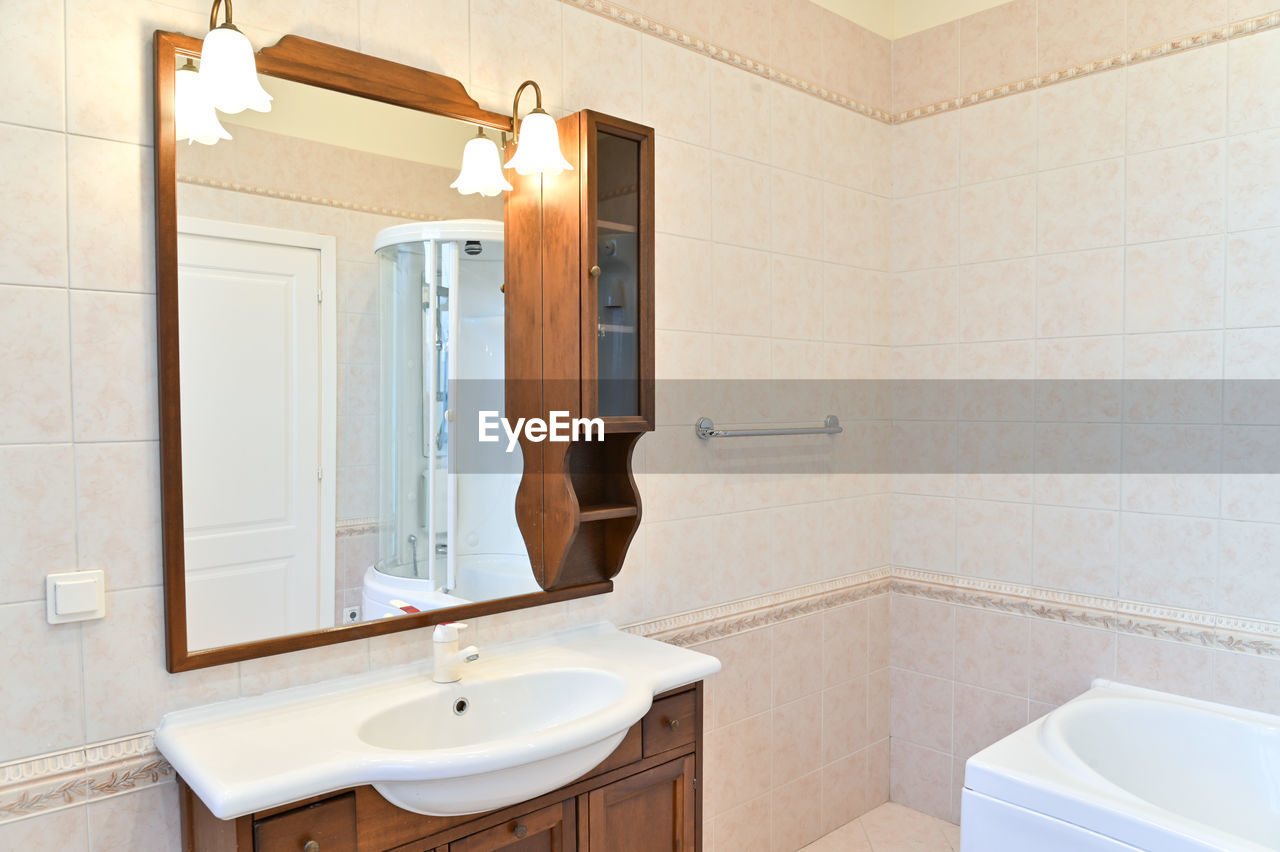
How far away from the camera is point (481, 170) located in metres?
1.93

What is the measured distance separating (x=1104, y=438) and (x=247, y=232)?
232 centimetres

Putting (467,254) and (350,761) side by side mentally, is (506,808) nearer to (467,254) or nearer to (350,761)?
(350,761)

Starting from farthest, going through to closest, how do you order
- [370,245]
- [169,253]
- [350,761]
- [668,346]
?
[668,346]
[370,245]
[169,253]
[350,761]

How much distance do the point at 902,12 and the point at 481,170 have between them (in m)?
1.88

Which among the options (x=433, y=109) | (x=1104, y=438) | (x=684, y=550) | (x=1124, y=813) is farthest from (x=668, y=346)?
(x=1124, y=813)

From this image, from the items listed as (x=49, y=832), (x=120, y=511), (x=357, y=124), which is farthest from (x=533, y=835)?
(x=357, y=124)

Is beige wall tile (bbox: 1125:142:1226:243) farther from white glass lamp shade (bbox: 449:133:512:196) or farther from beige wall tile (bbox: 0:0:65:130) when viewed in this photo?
beige wall tile (bbox: 0:0:65:130)

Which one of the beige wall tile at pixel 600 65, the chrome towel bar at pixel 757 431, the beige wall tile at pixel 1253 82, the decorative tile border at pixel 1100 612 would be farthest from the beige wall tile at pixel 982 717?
the beige wall tile at pixel 600 65

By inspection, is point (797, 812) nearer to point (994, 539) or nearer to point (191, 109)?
point (994, 539)

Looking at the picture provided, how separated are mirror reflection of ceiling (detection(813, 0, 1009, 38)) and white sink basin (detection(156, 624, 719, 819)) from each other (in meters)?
2.16

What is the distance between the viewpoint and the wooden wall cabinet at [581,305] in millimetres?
1954

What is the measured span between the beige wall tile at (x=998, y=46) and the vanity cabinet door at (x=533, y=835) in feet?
8.13

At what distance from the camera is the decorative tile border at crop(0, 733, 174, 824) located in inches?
54.6

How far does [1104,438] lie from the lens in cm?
255
